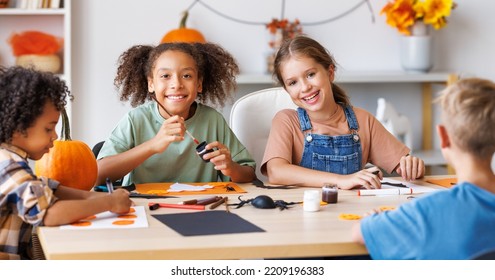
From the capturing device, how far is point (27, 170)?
5.27 feet

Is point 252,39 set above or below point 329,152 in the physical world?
above

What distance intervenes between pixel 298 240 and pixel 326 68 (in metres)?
1.11

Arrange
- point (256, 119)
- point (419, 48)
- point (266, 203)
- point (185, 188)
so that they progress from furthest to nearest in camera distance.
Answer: point (419, 48) → point (256, 119) → point (185, 188) → point (266, 203)

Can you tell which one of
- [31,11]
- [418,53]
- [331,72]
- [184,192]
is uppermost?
[31,11]

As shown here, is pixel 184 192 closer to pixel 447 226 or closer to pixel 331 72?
pixel 331 72

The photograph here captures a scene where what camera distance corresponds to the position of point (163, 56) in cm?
242

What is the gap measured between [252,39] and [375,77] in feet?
2.29

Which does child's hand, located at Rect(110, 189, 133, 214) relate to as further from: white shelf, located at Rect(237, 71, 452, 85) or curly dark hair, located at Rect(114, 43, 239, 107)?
white shelf, located at Rect(237, 71, 452, 85)

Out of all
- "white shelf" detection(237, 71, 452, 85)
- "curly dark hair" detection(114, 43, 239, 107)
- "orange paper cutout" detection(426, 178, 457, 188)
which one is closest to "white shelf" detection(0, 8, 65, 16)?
"white shelf" detection(237, 71, 452, 85)

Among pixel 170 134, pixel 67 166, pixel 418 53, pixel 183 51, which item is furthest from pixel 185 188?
pixel 418 53

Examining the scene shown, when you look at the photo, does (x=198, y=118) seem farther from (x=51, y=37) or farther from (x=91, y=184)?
(x=51, y=37)

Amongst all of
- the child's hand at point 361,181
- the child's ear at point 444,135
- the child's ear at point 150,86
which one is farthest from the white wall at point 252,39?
the child's ear at point 444,135
